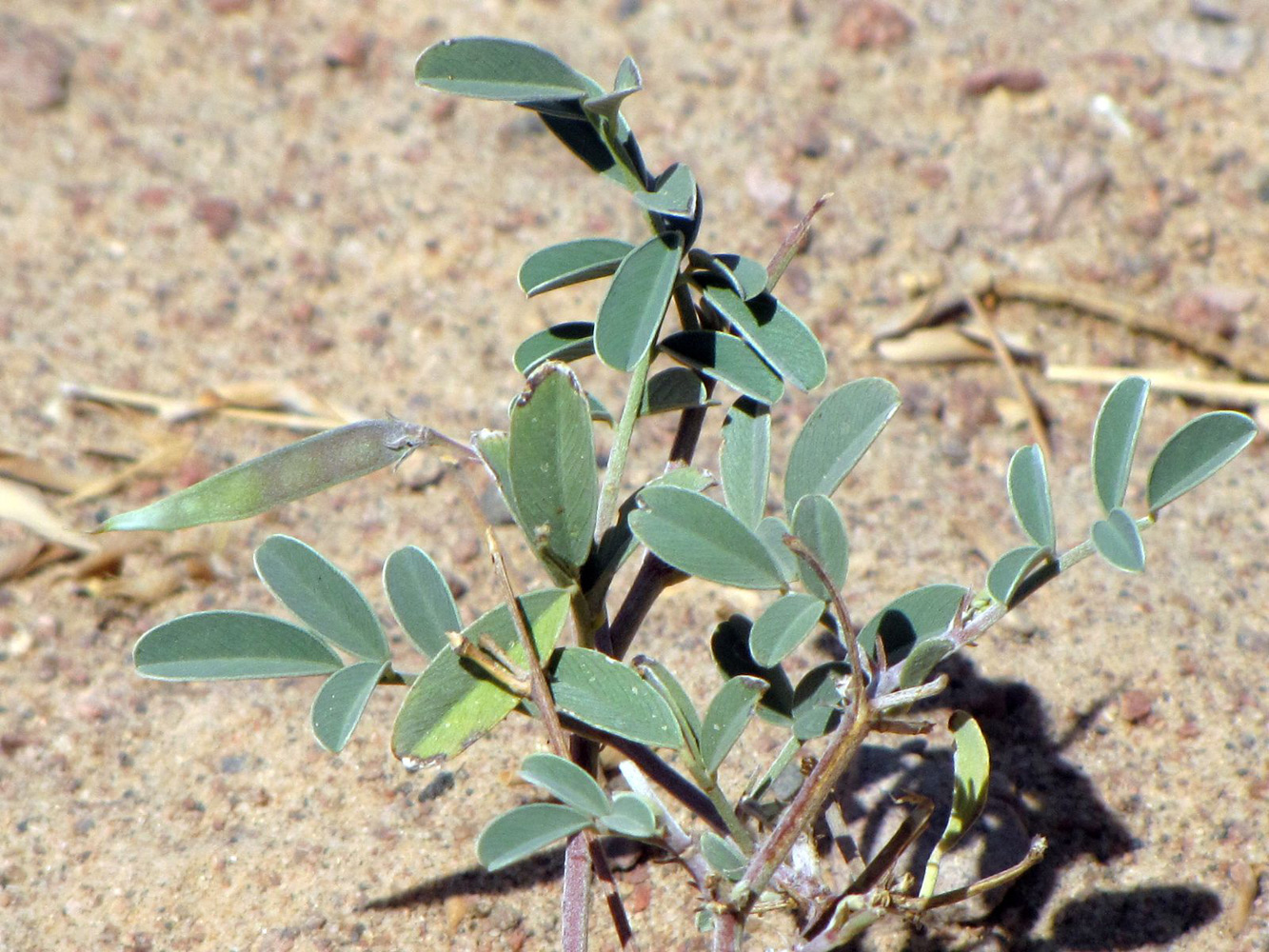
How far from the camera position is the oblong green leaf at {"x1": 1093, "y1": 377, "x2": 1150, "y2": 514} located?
994mm

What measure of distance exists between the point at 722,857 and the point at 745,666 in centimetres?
19

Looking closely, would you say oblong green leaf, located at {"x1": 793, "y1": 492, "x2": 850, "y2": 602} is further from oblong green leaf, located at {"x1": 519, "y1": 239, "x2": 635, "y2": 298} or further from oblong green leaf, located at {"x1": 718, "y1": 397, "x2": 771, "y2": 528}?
oblong green leaf, located at {"x1": 519, "y1": 239, "x2": 635, "y2": 298}

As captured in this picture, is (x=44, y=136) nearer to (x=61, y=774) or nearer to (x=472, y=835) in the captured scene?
(x=61, y=774)

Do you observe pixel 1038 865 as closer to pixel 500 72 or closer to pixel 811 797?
pixel 811 797

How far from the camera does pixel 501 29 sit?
2.50 m

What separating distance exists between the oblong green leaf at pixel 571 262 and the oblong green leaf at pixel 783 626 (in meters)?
0.34

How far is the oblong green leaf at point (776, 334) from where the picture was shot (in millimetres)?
1031

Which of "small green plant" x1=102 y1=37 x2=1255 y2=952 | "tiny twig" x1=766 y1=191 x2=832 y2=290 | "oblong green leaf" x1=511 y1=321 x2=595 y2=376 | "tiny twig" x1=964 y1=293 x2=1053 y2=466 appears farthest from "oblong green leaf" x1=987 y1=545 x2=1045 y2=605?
"tiny twig" x1=964 y1=293 x2=1053 y2=466

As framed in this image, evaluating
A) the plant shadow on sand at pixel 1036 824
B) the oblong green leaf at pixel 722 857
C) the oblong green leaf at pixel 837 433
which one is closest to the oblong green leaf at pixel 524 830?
the oblong green leaf at pixel 722 857

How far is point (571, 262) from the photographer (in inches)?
42.4

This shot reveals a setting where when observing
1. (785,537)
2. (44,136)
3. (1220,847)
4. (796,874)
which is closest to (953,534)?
(1220,847)

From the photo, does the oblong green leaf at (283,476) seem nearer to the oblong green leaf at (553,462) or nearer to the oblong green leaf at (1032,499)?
the oblong green leaf at (553,462)

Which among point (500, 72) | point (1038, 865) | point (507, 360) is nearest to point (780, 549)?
point (500, 72)

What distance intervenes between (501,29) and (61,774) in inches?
67.7
